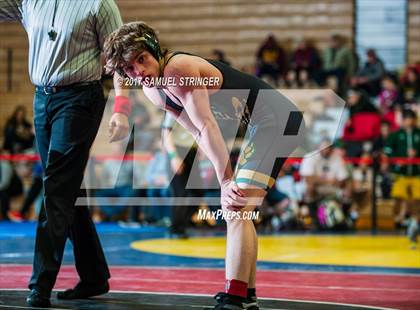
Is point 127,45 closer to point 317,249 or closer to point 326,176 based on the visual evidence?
point 317,249

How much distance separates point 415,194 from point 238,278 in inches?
334

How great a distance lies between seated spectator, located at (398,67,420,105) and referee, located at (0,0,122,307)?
1067 centimetres

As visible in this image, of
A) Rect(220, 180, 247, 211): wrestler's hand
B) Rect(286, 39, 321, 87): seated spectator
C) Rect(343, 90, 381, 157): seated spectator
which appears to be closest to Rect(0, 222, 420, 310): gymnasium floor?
Rect(220, 180, 247, 211): wrestler's hand

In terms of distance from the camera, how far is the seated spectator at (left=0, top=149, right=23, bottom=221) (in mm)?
14094

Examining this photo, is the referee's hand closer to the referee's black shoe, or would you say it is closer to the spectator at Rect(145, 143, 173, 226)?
the referee's black shoe

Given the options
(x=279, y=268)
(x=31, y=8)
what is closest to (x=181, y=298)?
(x=31, y=8)

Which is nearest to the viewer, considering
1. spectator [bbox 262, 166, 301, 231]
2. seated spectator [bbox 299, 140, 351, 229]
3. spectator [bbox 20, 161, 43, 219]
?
spectator [bbox 262, 166, 301, 231]

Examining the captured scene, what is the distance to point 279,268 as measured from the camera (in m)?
7.41

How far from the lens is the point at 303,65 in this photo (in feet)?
55.7

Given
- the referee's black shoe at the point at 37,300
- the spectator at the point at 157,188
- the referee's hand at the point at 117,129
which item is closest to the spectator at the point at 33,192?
the spectator at the point at 157,188

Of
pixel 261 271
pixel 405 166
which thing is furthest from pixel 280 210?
pixel 261 271

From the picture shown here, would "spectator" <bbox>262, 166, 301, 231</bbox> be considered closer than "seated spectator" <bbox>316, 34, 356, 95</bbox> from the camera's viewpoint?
Yes

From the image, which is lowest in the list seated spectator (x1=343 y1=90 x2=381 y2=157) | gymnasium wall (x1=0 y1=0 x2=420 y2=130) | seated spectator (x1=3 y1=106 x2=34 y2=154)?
seated spectator (x1=3 y1=106 x2=34 y2=154)

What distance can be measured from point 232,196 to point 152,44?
32.1 inches
